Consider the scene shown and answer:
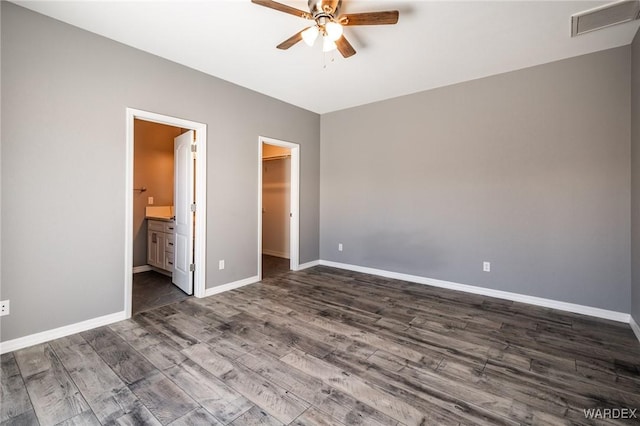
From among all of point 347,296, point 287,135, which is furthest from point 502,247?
point 287,135

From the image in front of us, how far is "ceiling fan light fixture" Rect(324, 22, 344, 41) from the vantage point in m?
2.10

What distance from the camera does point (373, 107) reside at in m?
4.50

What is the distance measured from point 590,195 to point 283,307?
3486 millimetres

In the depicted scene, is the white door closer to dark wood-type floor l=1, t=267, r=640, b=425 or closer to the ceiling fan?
dark wood-type floor l=1, t=267, r=640, b=425

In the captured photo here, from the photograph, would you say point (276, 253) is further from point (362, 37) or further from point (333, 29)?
point (333, 29)

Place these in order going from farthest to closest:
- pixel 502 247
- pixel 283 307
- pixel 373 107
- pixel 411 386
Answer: pixel 373 107 < pixel 502 247 < pixel 283 307 < pixel 411 386

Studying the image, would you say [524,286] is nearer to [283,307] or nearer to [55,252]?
[283,307]

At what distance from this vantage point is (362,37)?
8.61ft

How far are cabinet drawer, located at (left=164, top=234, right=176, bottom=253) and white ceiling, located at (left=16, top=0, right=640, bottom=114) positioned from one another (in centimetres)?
227

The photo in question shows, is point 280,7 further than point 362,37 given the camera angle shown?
No

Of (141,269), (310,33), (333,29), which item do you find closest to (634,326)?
(333,29)

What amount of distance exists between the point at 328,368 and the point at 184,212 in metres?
2.62

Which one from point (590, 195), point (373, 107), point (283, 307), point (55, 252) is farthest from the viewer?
point (373, 107)

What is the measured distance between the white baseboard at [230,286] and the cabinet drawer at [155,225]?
1.44 meters
